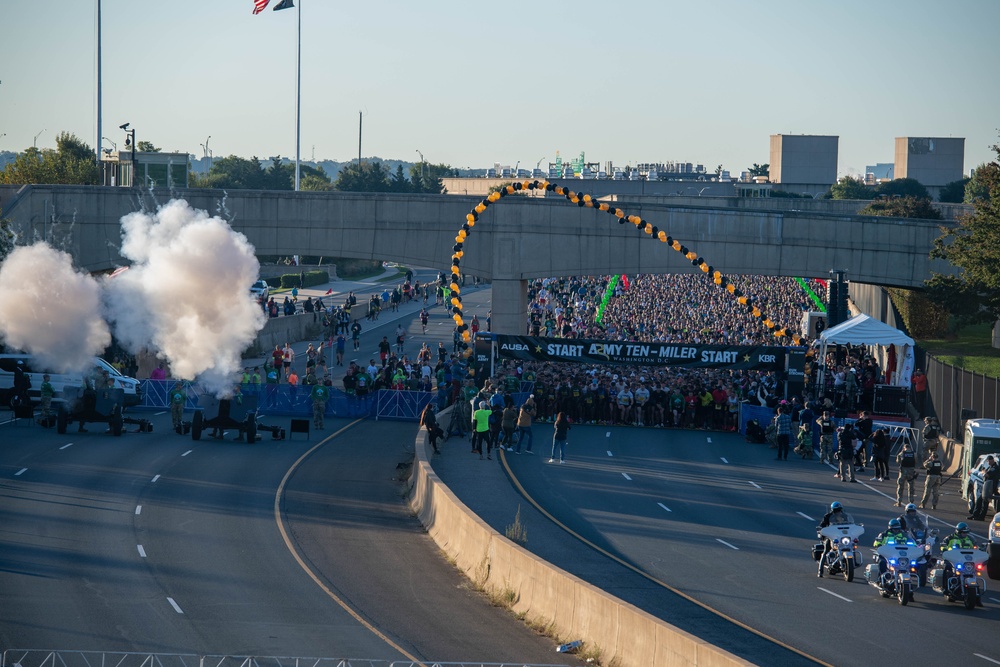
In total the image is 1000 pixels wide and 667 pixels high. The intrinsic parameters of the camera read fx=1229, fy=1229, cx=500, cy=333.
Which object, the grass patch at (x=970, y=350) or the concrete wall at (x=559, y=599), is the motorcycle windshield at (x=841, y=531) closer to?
the concrete wall at (x=559, y=599)

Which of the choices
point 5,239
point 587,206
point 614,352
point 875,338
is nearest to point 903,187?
point 587,206

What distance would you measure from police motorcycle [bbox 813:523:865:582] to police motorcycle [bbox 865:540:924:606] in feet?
3.43

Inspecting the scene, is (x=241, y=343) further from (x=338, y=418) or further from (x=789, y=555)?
(x=789, y=555)

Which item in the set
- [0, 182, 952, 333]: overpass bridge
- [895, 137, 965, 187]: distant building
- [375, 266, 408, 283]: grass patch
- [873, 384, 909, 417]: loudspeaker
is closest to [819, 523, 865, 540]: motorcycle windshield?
[873, 384, 909, 417]: loudspeaker

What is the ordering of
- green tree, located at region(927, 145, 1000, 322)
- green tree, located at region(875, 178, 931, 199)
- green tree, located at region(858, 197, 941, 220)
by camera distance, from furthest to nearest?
green tree, located at region(875, 178, 931, 199) → green tree, located at region(858, 197, 941, 220) → green tree, located at region(927, 145, 1000, 322)

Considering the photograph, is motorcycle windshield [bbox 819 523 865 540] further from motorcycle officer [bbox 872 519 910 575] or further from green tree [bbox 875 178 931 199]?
green tree [bbox 875 178 931 199]

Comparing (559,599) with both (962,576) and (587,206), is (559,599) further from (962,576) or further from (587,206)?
(587,206)

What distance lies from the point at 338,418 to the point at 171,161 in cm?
3190

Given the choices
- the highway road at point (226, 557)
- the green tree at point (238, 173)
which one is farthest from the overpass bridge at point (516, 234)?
the green tree at point (238, 173)

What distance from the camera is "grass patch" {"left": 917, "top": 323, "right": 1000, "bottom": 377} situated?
156 feet

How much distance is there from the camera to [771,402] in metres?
40.2

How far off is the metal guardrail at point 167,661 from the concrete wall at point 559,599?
1.07m

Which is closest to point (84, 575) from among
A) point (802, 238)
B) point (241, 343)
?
point (241, 343)

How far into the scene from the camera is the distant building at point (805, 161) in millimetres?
142000
